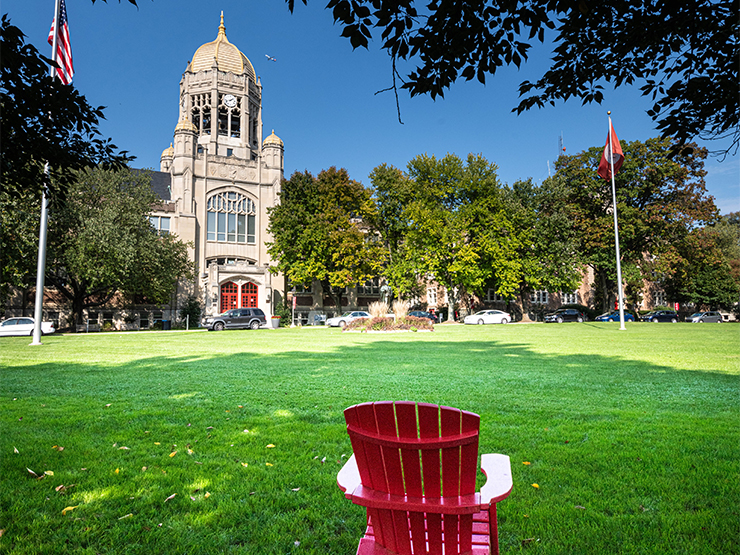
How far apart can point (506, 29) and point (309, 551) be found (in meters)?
4.63

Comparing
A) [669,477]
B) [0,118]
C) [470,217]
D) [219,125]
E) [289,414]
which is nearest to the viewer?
[669,477]

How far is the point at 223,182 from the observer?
45.4 meters

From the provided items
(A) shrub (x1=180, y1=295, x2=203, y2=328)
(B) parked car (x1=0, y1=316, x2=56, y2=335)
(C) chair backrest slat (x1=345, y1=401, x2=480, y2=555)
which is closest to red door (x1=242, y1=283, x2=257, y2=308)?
(A) shrub (x1=180, y1=295, x2=203, y2=328)

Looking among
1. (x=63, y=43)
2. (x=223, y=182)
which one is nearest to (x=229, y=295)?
(x=223, y=182)

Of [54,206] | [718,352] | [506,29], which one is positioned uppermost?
[506,29]

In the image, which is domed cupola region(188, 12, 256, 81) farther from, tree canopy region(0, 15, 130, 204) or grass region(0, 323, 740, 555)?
grass region(0, 323, 740, 555)

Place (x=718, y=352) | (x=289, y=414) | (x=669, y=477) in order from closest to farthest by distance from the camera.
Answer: (x=669, y=477), (x=289, y=414), (x=718, y=352)

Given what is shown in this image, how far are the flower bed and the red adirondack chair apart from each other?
25.0 metres

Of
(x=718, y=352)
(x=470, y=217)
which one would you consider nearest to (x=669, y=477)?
(x=718, y=352)

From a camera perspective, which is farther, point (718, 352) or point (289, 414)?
point (718, 352)

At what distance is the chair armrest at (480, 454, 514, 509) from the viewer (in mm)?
1931

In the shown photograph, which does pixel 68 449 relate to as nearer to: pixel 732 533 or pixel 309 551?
pixel 309 551

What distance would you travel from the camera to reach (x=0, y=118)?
5105mm

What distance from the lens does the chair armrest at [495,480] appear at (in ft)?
6.34
